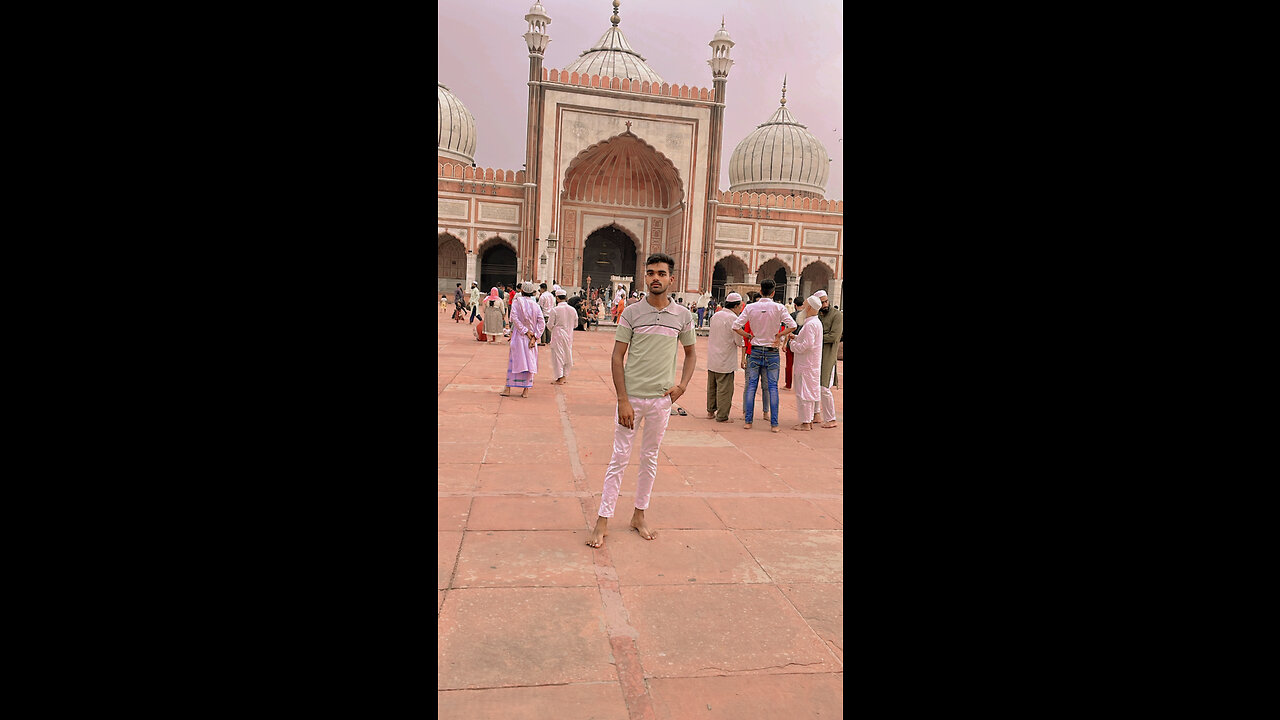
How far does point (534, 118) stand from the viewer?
23.9 meters

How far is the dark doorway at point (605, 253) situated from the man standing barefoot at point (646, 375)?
26258 millimetres

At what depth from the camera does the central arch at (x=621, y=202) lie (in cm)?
2670

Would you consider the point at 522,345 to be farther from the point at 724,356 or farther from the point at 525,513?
the point at 525,513

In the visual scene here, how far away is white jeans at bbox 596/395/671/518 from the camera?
127 inches

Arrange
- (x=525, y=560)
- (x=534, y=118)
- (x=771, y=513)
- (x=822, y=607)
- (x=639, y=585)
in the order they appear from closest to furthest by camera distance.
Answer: (x=822, y=607) → (x=639, y=585) → (x=525, y=560) → (x=771, y=513) → (x=534, y=118)

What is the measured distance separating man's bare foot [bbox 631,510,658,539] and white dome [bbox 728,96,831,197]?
31.1 metres

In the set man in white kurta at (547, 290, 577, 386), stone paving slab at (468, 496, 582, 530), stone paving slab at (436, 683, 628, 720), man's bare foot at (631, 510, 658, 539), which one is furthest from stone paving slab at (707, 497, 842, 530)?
man in white kurta at (547, 290, 577, 386)

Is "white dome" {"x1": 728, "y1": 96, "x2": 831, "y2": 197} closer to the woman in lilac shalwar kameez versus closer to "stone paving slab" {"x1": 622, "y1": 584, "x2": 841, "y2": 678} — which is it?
the woman in lilac shalwar kameez

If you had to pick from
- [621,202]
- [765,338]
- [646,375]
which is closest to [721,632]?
[646,375]

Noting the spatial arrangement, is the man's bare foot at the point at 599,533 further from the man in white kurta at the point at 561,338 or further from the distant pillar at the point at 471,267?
the distant pillar at the point at 471,267

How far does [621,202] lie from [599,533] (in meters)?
25.7
